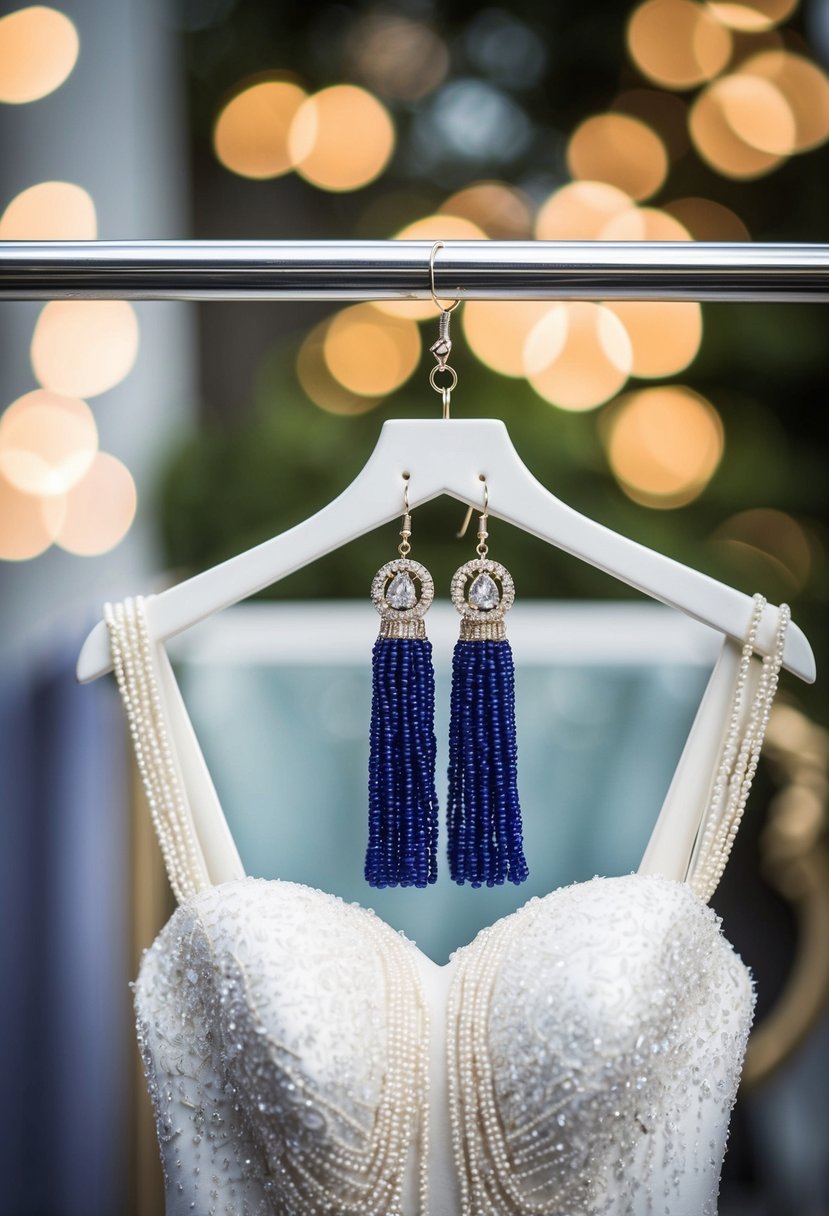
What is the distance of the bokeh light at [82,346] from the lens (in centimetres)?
149

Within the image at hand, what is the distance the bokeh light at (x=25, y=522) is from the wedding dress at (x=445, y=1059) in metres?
1.04

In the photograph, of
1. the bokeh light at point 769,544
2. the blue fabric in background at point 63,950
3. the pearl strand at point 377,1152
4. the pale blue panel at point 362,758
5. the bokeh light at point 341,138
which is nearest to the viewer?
the pearl strand at point 377,1152

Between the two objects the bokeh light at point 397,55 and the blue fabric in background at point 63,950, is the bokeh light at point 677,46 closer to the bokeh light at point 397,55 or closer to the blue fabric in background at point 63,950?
the bokeh light at point 397,55

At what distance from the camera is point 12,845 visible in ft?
3.70

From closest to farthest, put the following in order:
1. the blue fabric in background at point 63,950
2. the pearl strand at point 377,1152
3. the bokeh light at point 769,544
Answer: the pearl strand at point 377,1152 < the blue fabric in background at point 63,950 < the bokeh light at point 769,544

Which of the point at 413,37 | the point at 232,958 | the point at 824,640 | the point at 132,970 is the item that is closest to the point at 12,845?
the point at 132,970

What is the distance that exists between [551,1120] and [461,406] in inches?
39.9

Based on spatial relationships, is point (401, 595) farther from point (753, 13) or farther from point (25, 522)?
point (753, 13)

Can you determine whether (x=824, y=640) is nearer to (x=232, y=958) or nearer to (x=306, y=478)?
(x=306, y=478)

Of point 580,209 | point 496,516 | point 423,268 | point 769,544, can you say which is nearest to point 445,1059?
point 496,516

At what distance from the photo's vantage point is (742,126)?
1426 millimetres

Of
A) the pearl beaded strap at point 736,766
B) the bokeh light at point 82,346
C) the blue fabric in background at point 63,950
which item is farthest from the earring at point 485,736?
the bokeh light at point 82,346

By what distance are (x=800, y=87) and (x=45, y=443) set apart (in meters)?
1.23

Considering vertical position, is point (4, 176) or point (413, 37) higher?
point (413, 37)
